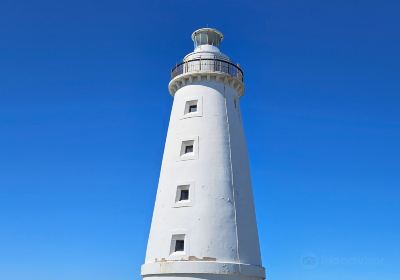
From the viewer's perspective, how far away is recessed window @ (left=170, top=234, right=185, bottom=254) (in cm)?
1732

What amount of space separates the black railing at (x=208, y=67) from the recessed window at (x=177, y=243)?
350 inches

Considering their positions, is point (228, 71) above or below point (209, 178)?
above

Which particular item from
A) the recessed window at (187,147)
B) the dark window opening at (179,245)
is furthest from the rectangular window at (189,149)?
the dark window opening at (179,245)

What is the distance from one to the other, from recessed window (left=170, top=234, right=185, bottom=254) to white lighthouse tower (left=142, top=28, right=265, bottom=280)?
0.14 ft

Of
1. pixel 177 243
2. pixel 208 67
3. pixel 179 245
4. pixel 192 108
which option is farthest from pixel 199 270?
pixel 208 67

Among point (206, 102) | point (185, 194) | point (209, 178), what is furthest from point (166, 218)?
point (206, 102)

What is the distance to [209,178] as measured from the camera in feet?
60.3

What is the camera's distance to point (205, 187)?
18172mm

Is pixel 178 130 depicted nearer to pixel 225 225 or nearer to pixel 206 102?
pixel 206 102

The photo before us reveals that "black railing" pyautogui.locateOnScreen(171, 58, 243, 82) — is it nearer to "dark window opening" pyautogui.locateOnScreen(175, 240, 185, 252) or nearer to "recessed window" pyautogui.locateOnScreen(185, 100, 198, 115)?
"recessed window" pyautogui.locateOnScreen(185, 100, 198, 115)

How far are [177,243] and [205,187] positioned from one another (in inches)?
111

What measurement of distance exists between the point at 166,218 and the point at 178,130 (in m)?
4.73

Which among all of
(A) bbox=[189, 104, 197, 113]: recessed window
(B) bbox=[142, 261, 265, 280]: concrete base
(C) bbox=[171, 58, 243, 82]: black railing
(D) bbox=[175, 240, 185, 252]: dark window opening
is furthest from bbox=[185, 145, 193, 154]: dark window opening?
(B) bbox=[142, 261, 265, 280]: concrete base

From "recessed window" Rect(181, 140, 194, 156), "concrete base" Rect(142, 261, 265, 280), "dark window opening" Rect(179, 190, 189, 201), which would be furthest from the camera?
"recessed window" Rect(181, 140, 194, 156)
